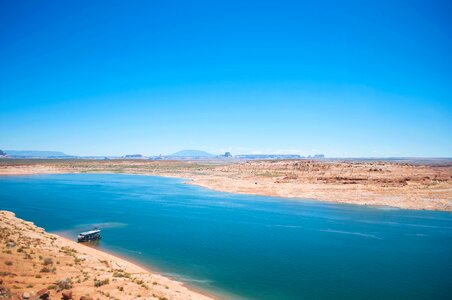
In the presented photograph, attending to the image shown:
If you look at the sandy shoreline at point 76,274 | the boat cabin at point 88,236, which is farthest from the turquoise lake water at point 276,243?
the sandy shoreline at point 76,274

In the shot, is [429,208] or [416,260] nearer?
[416,260]


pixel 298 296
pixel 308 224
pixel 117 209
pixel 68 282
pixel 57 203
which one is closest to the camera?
pixel 68 282

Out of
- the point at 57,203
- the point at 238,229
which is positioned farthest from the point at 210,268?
the point at 57,203

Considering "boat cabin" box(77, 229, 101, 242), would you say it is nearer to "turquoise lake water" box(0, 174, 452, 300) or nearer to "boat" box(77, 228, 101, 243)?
"boat" box(77, 228, 101, 243)

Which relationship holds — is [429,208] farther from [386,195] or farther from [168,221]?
[168,221]

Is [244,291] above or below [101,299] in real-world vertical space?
below

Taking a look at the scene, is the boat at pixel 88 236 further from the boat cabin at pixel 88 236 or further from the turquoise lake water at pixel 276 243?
the turquoise lake water at pixel 276 243

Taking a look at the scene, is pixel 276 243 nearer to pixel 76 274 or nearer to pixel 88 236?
pixel 88 236
